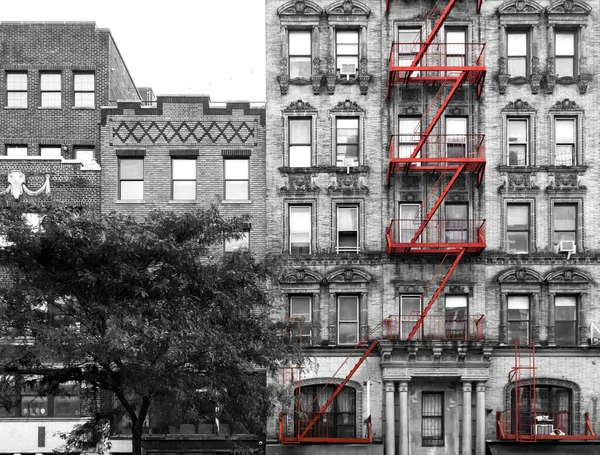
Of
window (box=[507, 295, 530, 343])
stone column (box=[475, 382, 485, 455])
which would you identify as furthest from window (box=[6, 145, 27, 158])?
stone column (box=[475, 382, 485, 455])

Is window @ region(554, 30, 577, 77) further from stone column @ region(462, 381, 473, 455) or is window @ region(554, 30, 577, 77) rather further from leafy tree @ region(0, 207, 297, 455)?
leafy tree @ region(0, 207, 297, 455)

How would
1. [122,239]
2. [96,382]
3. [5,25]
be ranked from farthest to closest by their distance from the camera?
[5,25] → [96,382] → [122,239]

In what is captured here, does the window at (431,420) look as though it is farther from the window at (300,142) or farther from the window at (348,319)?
the window at (300,142)

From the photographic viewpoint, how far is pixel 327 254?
34594mm

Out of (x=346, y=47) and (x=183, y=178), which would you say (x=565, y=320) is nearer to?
(x=346, y=47)

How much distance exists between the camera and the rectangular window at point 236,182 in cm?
3569

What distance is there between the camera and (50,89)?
3709 cm

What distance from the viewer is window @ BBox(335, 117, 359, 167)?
35250mm

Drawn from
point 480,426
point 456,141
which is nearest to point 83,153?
point 456,141

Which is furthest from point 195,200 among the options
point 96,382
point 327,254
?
point 96,382

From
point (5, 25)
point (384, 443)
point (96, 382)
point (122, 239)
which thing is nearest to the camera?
point (122, 239)

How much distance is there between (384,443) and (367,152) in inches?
421

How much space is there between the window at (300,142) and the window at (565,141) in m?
9.25

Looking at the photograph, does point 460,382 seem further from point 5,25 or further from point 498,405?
point 5,25
